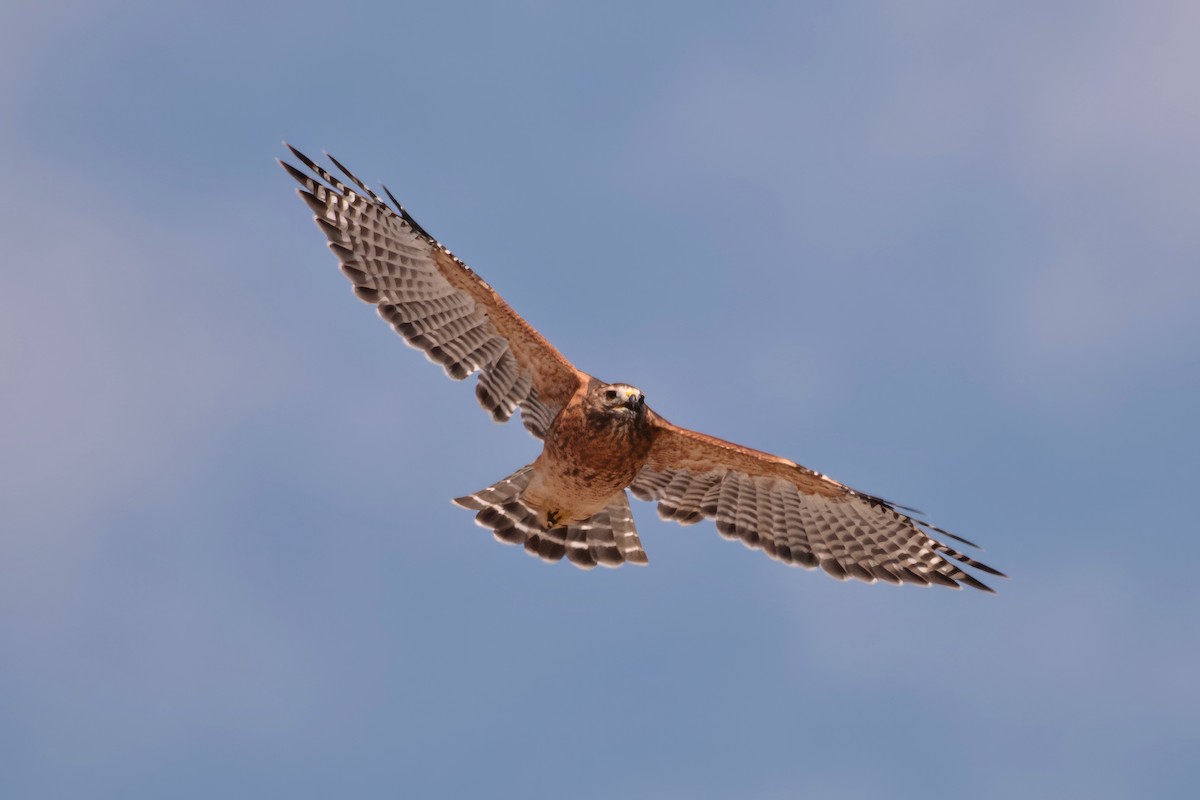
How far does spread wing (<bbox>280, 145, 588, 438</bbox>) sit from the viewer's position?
15359 mm

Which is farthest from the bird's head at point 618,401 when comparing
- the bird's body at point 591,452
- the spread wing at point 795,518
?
the spread wing at point 795,518

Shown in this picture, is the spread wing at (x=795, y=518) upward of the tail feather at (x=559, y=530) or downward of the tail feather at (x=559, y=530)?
upward

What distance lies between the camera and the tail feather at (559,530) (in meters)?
16.3

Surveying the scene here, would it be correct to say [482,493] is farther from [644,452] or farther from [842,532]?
[842,532]

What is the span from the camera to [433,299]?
1563 cm

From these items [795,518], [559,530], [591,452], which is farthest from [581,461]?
[795,518]

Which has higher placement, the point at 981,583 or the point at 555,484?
the point at 981,583

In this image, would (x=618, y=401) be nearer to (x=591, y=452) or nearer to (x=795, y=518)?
(x=591, y=452)

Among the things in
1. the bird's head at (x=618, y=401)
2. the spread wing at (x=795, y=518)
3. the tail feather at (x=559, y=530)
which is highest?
the spread wing at (x=795, y=518)

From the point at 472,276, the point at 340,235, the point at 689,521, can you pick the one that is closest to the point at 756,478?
the point at 689,521

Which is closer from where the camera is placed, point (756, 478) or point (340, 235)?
point (340, 235)

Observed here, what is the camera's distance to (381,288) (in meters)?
15.5

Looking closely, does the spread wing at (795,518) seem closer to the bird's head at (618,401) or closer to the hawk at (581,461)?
the hawk at (581,461)

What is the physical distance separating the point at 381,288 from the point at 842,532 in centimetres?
504
